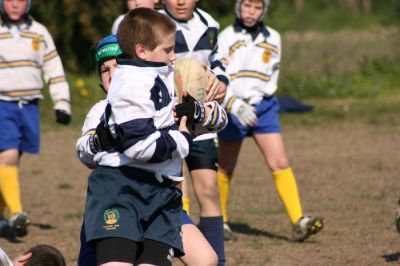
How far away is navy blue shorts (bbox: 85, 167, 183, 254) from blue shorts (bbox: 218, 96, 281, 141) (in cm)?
332

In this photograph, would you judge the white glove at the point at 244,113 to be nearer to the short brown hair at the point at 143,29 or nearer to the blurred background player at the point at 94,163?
the blurred background player at the point at 94,163

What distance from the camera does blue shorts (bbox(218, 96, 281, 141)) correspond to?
25.7ft

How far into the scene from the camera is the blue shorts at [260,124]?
7840mm

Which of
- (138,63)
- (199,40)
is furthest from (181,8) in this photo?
(138,63)

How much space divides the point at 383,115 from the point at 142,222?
11.2 m

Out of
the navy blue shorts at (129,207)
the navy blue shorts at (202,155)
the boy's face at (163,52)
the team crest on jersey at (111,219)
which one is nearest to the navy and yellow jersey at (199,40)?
the navy blue shorts at (202,155)

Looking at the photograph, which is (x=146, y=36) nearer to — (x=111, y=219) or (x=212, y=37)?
(x=111, y=219)

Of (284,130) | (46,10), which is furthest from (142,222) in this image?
(46,10)

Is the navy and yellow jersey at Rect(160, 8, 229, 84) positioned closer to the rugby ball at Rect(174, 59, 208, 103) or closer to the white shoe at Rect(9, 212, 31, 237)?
the rugby ball at Rect(174, 59, 208, 103)

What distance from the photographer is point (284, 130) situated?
14.3m

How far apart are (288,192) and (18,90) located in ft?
7.62

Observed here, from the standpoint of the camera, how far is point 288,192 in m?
7.87

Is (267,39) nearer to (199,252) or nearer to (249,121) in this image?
(249,121)

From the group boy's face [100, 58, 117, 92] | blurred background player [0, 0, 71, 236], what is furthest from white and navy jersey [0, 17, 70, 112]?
boy's face [100, 58, 117, 92]
